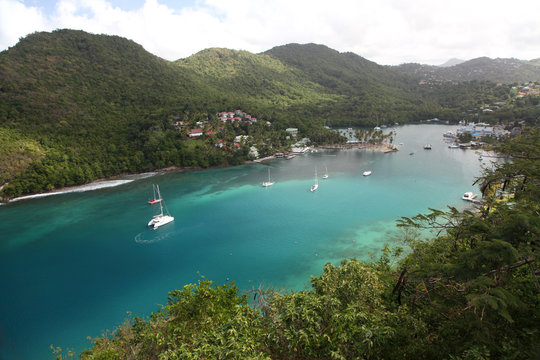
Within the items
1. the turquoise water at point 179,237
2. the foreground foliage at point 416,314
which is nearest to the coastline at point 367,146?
the turquoise water at point 179,237

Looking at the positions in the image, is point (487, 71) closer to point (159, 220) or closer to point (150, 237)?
point (159, 220)

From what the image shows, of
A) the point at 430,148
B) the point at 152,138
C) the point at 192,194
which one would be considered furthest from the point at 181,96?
the point at 430,148

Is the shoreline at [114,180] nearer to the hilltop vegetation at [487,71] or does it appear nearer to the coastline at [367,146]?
the coastline at [367,146]

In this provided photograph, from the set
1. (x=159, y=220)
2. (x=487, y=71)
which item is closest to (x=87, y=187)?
(x=159, y=220)

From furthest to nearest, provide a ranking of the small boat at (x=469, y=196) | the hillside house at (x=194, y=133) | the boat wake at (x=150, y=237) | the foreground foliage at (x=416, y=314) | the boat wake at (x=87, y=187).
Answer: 1. the hillside house at (x=194, y=133)
2. the boat wake at (x=87, y=187)
3. the small boat at (x=469, y=196)
4. the boat wake at (x=150, y=237)
5. the foreground foliage at (x=416, y=314)

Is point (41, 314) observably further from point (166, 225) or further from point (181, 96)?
point (181, 96)

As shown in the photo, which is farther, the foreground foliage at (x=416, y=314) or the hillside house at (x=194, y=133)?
the hillside house at (x=194, y=133)

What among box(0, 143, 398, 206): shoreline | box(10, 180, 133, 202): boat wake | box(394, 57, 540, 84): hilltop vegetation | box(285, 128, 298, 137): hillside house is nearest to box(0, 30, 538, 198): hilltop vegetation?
box(0, 143, 398, 206): shoreline
